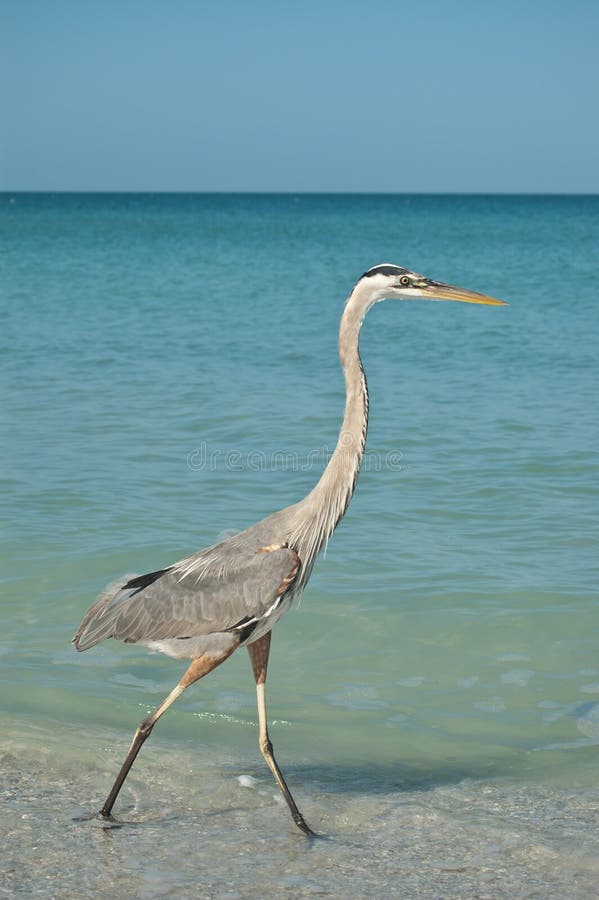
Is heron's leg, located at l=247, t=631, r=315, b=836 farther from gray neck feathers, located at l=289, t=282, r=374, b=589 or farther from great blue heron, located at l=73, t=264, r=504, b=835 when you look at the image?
gray neck feathers, located at l=289, t=282, r=374, b=589

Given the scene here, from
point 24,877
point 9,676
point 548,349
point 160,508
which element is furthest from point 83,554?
point 548,349

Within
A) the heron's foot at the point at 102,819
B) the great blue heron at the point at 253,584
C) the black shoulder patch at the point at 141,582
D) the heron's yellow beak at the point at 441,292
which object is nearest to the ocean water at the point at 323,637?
the heron's foot at the point at 102,819

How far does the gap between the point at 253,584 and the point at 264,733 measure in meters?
0.58

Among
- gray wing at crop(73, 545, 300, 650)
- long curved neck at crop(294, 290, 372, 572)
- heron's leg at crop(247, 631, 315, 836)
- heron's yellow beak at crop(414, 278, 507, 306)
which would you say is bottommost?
heron's leg at crop(247, 631, 315, 836)

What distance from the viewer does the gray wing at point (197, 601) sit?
4.48m

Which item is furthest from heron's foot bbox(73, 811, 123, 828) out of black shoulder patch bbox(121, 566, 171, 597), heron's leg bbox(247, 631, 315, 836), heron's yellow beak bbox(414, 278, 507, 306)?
heron's yellow beak bbox(414, 278, 507, 306)

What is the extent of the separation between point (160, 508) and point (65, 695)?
3.07 metres

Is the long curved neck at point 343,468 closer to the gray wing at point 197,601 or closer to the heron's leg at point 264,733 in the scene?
the gray wing at point 197,601

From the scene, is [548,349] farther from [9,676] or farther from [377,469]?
[9,676]

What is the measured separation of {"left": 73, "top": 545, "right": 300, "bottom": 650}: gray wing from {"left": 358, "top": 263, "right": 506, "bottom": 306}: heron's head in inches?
42.0

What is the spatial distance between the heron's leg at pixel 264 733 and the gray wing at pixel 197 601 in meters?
0.22

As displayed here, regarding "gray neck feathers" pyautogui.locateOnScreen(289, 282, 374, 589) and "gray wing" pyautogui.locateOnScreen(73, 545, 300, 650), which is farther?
"gray neck feathers" pyautogui.locateOnScreen(289, 282, 374, 589)

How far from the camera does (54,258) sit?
1463 inches

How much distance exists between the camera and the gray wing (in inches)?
176
